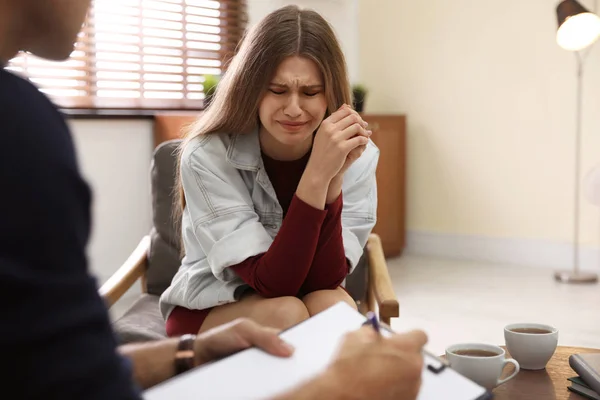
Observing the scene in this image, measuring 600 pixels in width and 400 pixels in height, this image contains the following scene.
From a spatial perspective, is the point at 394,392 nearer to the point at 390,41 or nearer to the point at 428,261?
the point at 428,261

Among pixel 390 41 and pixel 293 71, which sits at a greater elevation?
pixel 390 41

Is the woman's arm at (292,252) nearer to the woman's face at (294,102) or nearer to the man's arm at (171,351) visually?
the woman's face at (294,102)

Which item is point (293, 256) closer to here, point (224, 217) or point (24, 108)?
point (224, 217)

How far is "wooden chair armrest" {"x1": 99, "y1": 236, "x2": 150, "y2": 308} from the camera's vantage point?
5.51 ft

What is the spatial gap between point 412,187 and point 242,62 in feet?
10.2

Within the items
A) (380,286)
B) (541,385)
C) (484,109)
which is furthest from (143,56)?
(541,385)

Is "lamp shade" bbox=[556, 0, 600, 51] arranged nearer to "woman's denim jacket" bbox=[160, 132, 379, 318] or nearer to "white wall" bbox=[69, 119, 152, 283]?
"white wall" bbox=[69, 119, 152, 283]

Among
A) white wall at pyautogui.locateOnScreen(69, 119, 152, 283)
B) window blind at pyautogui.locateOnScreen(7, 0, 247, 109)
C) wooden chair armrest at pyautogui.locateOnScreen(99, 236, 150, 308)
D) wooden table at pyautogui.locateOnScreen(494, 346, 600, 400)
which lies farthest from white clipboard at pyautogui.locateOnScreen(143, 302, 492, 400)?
window blind at pyautogui.locateOnScreen(7, 0, 247, 109)

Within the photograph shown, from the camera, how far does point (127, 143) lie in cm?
336

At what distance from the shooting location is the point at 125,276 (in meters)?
1.78

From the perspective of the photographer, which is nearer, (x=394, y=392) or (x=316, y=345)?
(x=394, y=392)

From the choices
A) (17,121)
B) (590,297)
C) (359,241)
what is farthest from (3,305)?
(590,297)

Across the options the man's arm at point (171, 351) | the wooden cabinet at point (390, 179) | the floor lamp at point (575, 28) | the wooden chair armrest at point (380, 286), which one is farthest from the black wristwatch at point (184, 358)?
the wooden cabinet at point (390, 179)

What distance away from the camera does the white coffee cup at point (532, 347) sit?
1117 mm
